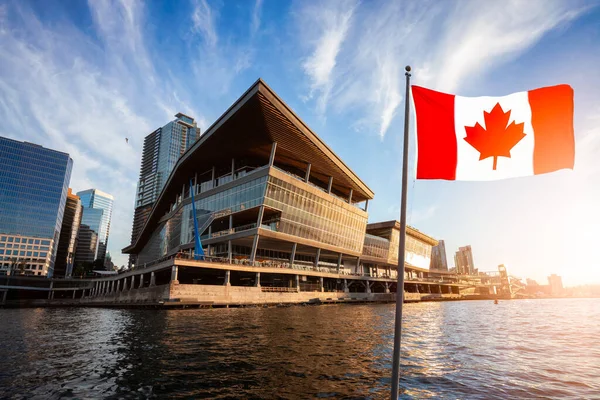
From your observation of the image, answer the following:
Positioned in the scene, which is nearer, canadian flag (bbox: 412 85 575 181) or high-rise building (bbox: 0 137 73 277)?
canadian flag (bbox: 412 85 575 181)

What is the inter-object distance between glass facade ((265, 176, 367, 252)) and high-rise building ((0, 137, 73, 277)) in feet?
449

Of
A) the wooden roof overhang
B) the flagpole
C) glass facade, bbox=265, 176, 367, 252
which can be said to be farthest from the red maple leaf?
glass facade, bbox=265, 176, 367, 252

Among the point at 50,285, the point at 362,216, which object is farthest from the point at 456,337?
the point at 50,285

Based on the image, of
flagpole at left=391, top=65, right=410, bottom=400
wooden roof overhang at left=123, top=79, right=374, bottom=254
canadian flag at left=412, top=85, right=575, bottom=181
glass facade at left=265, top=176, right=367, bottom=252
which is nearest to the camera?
flagpole at left=391, top=65, right=410, bottom=400

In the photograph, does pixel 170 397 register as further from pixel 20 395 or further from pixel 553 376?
pixel 553 376

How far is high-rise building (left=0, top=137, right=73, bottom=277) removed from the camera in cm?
14325

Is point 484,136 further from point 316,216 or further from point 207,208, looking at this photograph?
point 207,208

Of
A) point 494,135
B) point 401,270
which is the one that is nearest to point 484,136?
point 494,135

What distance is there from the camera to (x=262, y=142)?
206ft

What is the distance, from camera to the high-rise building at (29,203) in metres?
143

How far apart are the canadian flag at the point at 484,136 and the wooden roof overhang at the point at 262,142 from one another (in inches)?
1801

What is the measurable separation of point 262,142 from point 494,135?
56466 millimetres

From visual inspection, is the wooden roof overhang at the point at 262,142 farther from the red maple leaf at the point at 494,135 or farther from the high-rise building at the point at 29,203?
the high-rise building at the point at 29,203

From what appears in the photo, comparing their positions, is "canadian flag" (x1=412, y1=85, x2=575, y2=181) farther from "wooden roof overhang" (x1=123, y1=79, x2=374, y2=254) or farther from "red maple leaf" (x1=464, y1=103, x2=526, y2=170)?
"wooden roof overhang" (x1=123, y1=79, x2=374, y2=254)
